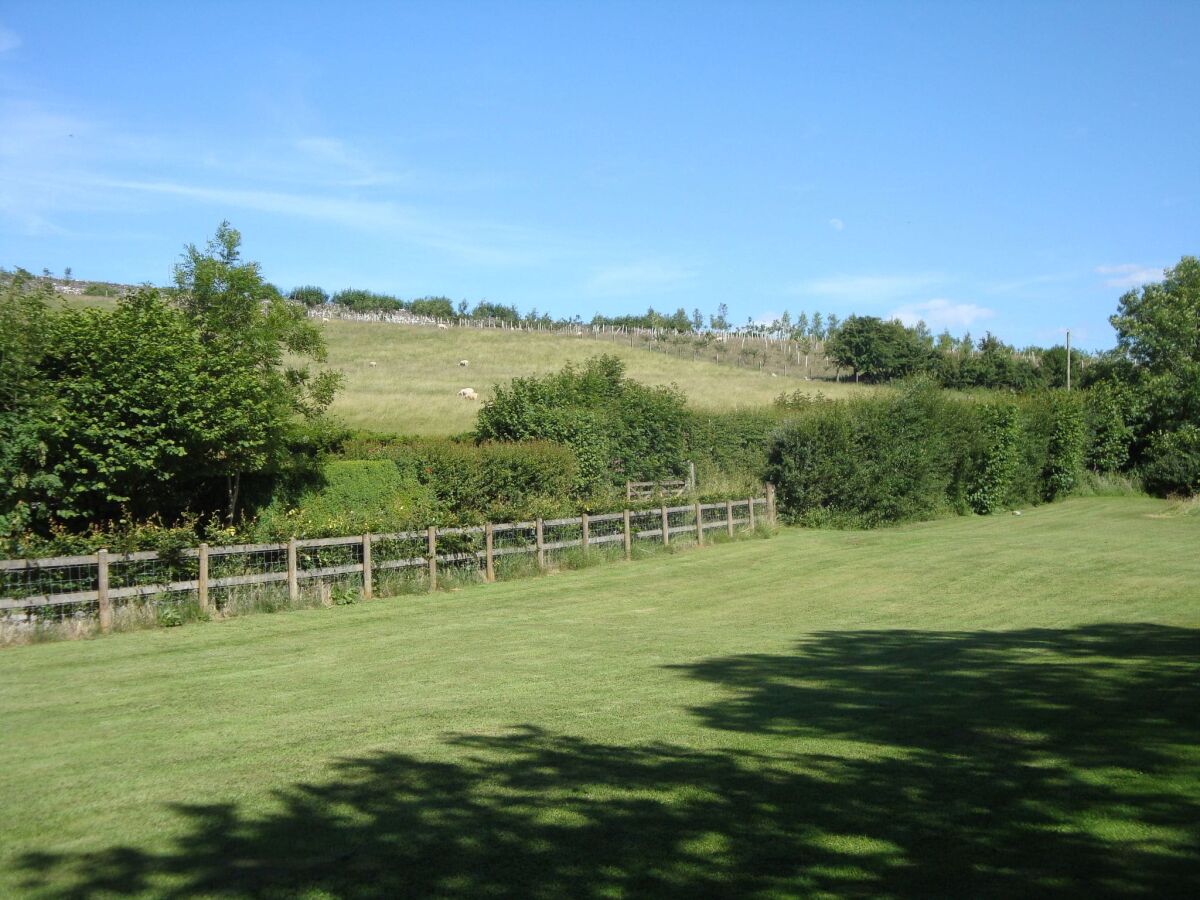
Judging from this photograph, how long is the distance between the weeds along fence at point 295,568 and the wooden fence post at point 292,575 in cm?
2

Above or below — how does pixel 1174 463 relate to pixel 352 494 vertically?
below

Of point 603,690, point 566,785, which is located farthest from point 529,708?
point 566,785

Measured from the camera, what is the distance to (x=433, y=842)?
547cm

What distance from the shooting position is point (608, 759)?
7125 mm

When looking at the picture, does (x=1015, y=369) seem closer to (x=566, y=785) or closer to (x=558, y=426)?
(x=558, y=426)

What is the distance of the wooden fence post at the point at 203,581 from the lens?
50.9ft

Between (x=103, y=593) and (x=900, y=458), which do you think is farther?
(x=900, y=458)

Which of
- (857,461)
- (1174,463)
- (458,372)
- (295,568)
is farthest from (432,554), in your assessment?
(458,372)

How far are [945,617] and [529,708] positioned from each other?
9.21 m

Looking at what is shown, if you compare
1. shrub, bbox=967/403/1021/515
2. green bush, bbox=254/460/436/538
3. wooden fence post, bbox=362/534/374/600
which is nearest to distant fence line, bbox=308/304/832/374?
shrub, bbox=967/403/1021/515

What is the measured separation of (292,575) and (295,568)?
151 mm

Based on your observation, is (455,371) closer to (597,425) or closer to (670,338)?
(597,425)

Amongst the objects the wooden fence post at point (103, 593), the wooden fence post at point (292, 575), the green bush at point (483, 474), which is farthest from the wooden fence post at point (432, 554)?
the wooden fence post at point (103, 593)

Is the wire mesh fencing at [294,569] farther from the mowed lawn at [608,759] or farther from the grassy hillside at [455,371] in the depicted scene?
the grassy hillside at [455,371]
